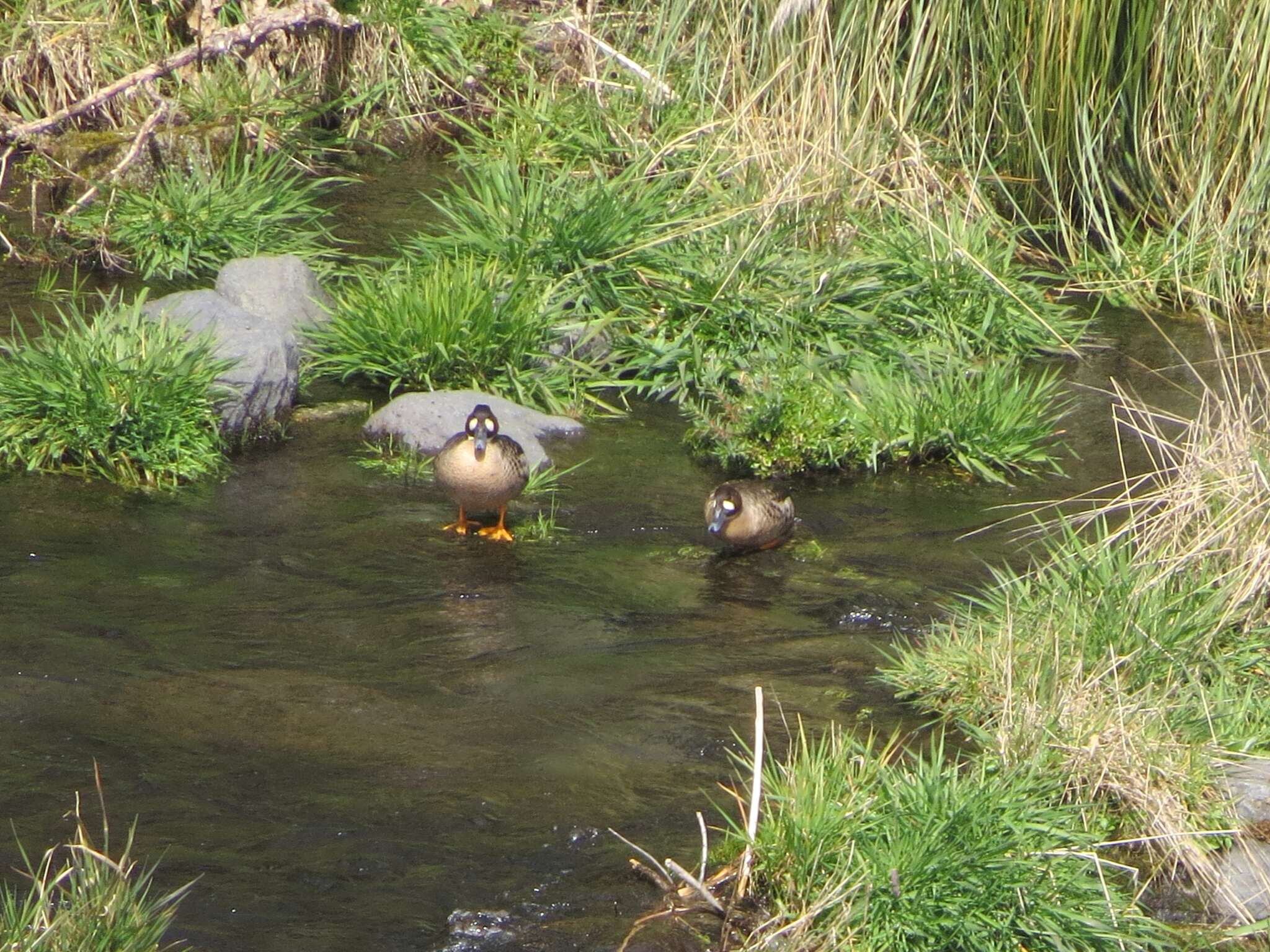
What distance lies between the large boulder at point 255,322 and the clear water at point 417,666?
24 cm

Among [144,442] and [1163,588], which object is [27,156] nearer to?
[144,442]

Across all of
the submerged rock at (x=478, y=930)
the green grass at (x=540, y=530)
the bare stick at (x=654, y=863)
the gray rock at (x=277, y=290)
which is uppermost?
the gray rock at (x=277, y=290)

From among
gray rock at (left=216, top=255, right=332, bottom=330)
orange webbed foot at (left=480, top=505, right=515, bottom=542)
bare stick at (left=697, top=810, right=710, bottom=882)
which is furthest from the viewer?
gray rock at (left=216, top=255, right=332, bottom=330)

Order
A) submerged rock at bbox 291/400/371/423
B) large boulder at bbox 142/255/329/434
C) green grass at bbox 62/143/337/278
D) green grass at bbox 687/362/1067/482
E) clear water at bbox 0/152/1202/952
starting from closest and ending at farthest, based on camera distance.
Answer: clear water at bbox 0/152/1202/952
large boulder at bbox 142/255/329/434
green grass at bbox 687/362/1067/482
submerged rock at bbox 291/400/371/423
green grass at bbox 62/143/337/278

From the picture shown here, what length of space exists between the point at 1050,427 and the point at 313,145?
222 inches

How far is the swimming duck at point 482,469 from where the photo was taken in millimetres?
6605

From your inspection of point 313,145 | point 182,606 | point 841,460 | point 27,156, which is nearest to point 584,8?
point 313,145

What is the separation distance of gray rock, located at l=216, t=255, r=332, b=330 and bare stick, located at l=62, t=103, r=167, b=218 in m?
1.39

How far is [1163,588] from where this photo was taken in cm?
539

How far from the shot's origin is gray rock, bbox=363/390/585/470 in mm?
7543

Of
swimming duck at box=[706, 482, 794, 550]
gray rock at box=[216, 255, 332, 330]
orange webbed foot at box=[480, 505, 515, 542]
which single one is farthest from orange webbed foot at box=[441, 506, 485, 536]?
gray rock at box=[216, 255, 332, 330]

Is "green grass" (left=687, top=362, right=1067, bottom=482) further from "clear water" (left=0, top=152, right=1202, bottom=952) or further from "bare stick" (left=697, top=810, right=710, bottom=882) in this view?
"bare stick" (left=697, top=810, right=710, bottom=882)

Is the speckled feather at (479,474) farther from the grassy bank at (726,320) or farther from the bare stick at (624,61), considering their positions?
Result: the bare stick at (624,61)

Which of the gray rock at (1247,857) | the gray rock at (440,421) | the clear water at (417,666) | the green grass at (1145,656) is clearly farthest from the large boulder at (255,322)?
the gray rock at (1247,857)
